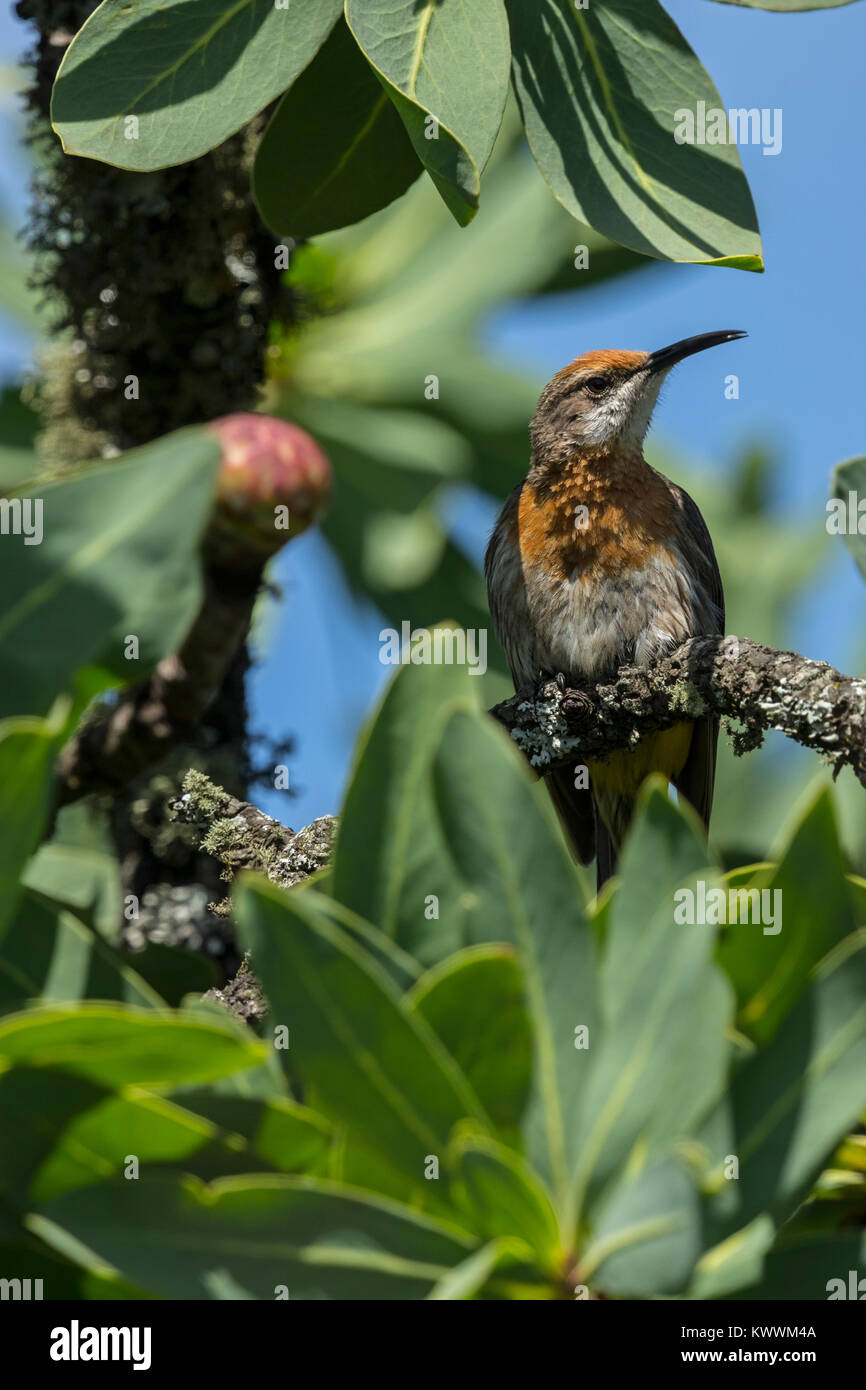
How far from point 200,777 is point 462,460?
10.3 ft

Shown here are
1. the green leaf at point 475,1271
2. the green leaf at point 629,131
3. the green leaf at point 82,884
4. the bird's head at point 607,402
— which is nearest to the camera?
the green leaf at point 475,1271

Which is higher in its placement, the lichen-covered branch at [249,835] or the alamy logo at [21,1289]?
the lichen-covered branch at [249,835]

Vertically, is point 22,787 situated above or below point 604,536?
below

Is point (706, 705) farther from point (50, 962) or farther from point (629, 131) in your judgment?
point (50, 962)

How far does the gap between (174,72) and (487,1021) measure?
1173mm

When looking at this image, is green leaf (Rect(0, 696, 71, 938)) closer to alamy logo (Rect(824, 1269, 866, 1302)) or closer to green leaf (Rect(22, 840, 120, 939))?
green leaf (Rect(22, 840, 120, 939))

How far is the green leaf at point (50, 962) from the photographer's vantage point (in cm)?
95

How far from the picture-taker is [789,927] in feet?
3.04

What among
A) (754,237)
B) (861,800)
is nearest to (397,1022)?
(754,237)

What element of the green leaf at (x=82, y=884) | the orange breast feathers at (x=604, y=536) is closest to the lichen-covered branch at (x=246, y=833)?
the green leaf at (x=82, y=884)

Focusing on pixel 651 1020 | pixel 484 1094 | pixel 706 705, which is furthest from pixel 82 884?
pixel 706 705

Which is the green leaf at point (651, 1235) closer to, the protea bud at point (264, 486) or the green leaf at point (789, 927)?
the green leaf at point (789, 927)

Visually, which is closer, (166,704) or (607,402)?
(166,704)

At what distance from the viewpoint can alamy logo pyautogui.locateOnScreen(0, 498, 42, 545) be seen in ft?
2.84
